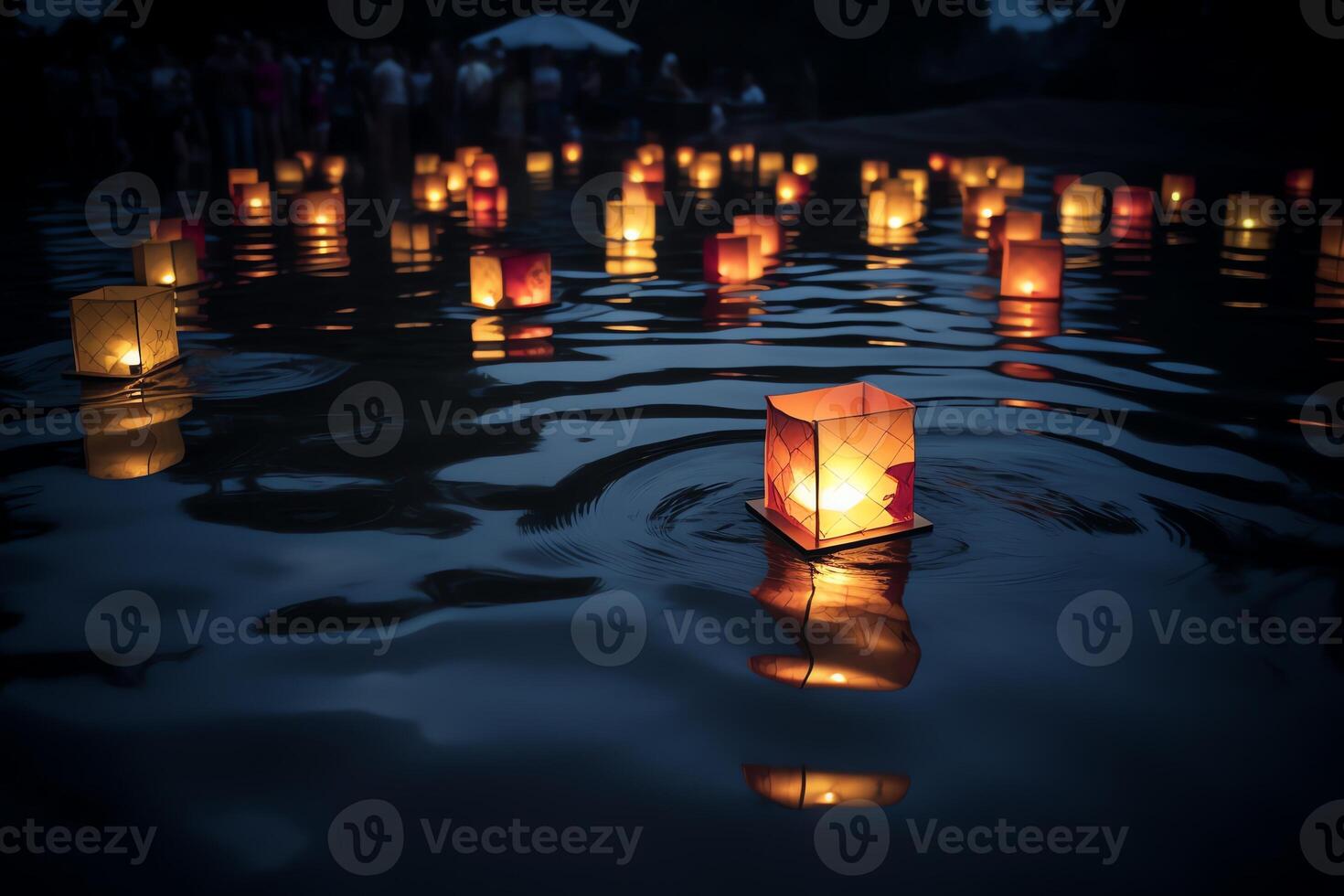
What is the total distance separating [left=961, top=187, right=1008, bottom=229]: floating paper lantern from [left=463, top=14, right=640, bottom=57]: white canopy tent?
15.7 metres

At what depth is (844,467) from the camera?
3.63 m

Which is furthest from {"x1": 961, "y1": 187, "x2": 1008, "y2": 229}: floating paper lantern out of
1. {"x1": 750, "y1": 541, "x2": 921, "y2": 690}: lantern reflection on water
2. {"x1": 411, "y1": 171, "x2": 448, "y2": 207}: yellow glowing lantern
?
{"x1": 750, "y1": 541, "x2": 921, "y2": 690}: lantern reflection on water

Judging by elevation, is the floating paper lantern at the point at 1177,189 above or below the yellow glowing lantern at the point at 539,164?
below

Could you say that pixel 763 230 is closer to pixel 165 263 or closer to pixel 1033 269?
pixel 1033 269

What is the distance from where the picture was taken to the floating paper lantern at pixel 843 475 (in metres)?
3.57

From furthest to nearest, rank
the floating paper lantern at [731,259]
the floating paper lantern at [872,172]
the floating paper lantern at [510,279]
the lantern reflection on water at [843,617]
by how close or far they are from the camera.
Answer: the floating paper lantern at [872,172] → the floating paper lantern at [731,259] → the floating paper lantern at [510,279] → the lantern reflection on water at [843,617]

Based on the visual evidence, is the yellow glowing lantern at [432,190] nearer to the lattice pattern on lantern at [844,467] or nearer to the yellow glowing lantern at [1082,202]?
the yellow glowing lantern at [1082,202]

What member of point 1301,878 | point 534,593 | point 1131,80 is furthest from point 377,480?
point 1131,80

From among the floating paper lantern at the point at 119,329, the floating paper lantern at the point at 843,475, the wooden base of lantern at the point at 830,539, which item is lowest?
the wooden base of lantern at the point at 830,539

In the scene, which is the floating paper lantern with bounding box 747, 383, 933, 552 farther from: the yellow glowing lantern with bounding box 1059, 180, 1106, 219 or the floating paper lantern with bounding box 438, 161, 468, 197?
the floating paper lantern with bounding box 438, 161, 468, 197

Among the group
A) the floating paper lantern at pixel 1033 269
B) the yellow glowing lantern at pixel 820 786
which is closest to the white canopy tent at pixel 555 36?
the floating paper lantern at pixel 1033 269

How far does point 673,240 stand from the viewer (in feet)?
35.6

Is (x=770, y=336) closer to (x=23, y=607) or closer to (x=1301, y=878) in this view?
(x=23, y=607)

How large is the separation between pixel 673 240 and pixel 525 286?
349 cm
